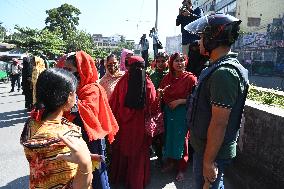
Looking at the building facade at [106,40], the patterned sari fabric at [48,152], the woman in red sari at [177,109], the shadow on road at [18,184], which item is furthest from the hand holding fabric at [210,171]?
the building facade at [106,40]

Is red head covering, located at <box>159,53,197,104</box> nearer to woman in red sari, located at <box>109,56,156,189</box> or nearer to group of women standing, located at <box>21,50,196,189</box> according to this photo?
group of women standing, located at <box>21,50,196,189</box>

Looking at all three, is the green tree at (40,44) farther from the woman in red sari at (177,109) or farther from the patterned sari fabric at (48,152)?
the patterned sari fabric at (48,152)

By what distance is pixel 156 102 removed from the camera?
14.7ft

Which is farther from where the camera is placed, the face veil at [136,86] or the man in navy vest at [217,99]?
the face veil at [136,86]

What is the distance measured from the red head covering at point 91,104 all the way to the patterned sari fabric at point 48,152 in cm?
109

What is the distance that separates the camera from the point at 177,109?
4652mm

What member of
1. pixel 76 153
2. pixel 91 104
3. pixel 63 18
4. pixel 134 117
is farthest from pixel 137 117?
pixel 63 18

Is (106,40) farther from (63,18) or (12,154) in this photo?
(12,154)

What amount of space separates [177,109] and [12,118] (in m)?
6.12

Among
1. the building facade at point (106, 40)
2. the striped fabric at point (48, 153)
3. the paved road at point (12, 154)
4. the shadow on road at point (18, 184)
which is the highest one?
the building facade at point (106, 40)

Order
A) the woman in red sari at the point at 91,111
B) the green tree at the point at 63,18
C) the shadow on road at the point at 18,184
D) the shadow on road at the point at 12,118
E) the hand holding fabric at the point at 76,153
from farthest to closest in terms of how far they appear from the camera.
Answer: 1. the green tree at the point at 63,18
2. the shadow on road at the point at 12,118
3. the shadow on road at the point at 18,184
4. the woman in red sari at the point at 91,111
5. the hand holding fabric at the point at 76,153

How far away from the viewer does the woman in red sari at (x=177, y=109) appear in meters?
4.58

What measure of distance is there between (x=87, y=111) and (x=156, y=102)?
1642mm

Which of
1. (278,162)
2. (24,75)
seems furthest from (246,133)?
(24,75)
